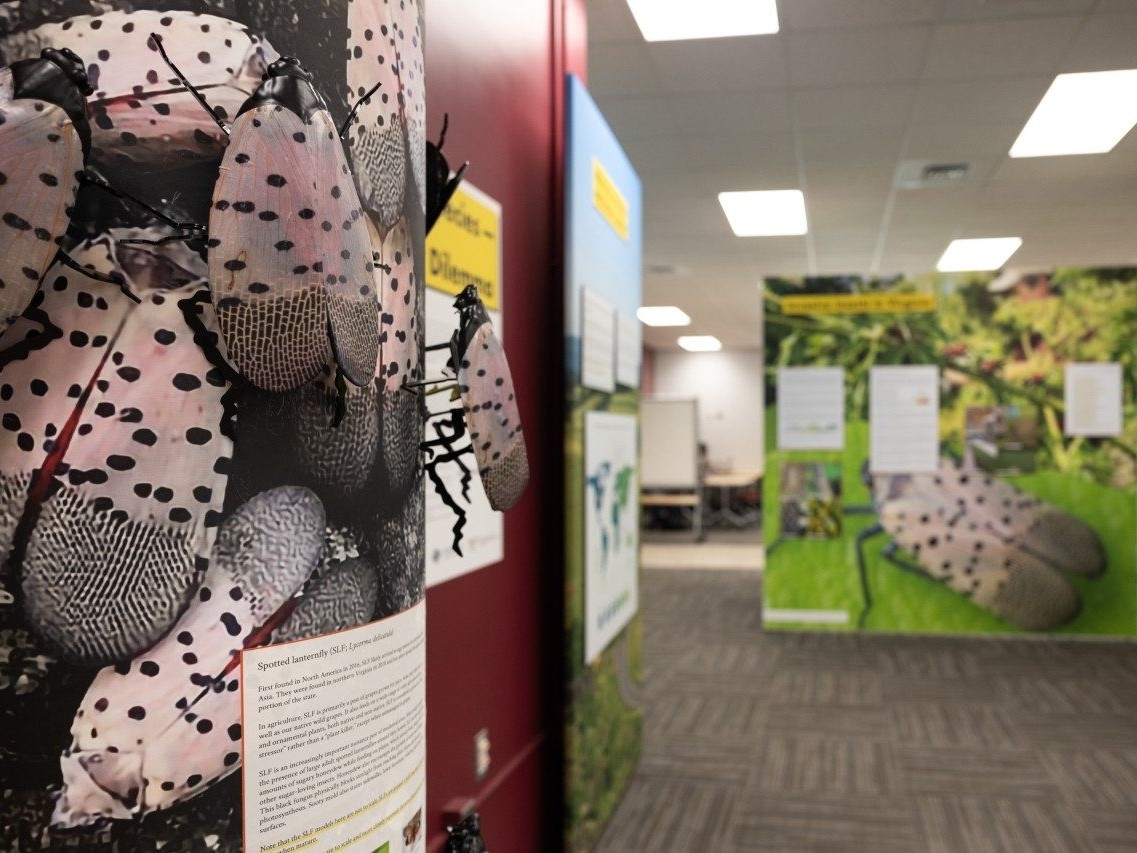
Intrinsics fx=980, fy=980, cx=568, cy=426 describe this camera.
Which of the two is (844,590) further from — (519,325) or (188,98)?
(188,98)

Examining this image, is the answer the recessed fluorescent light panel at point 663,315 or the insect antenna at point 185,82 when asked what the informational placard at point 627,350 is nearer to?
the insect antenna at point 185,82

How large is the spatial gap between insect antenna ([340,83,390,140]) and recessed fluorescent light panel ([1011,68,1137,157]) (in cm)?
435

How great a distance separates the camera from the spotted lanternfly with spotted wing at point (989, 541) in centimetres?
621

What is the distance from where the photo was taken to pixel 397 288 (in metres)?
1.01

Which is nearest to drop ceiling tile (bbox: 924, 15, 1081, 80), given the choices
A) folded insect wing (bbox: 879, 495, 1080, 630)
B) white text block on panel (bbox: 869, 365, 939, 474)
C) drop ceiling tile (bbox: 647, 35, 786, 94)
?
drop ceiling tile (bbox: 647, 35, 786, 94)

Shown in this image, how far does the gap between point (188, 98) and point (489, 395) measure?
44cm

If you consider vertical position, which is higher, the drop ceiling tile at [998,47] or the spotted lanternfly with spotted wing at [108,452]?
the drop ceiling tile at [998,47]

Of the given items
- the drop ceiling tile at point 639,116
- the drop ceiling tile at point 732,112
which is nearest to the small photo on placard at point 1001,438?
the drop ceiling tile at point 732,112

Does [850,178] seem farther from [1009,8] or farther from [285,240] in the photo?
[285,240]

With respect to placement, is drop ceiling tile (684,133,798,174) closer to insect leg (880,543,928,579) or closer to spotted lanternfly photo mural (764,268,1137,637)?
spotted lanternfly photo mural (764,268,1137,637)

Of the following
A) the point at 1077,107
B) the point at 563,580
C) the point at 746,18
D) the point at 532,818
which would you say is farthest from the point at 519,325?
the point at 1077,107

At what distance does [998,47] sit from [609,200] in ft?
6.93

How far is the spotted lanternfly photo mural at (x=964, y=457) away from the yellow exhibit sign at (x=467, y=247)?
4.47 metres

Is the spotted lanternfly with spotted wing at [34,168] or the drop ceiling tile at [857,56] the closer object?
the spotted lanternfly with spotted wing at [34,168]
